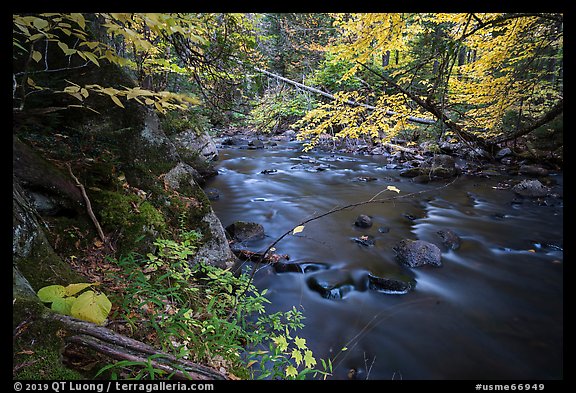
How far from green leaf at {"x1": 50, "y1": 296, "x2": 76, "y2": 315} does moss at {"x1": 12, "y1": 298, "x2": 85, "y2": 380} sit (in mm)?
70

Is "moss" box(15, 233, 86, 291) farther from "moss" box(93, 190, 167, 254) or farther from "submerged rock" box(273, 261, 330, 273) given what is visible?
"submerged rock" box(273, 261, 330, 273)

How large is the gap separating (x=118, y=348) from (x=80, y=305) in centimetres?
33

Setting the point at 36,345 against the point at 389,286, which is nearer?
the point at 36,345

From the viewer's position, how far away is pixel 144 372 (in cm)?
170

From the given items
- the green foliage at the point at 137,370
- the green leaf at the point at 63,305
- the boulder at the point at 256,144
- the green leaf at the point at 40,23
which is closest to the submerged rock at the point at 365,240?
the green foliage at the point at 137,370

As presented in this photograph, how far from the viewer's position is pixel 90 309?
1.66m

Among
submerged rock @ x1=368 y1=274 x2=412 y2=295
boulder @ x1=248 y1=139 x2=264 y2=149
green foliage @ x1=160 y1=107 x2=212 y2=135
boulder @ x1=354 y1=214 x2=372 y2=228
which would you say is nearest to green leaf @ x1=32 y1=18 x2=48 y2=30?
submerged rock @ x1=368 y1=274 x2=412 y2=295

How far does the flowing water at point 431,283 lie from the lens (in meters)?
3.65

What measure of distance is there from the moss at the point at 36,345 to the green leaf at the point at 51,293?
0.12m

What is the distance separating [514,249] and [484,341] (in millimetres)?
3584

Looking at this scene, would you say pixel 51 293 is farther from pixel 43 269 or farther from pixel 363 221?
pixel 363 221

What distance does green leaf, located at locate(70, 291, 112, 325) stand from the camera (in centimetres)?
163

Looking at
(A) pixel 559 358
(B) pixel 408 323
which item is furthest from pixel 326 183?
(A) pixel 559 358

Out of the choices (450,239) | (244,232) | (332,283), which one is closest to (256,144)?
(244,232)
